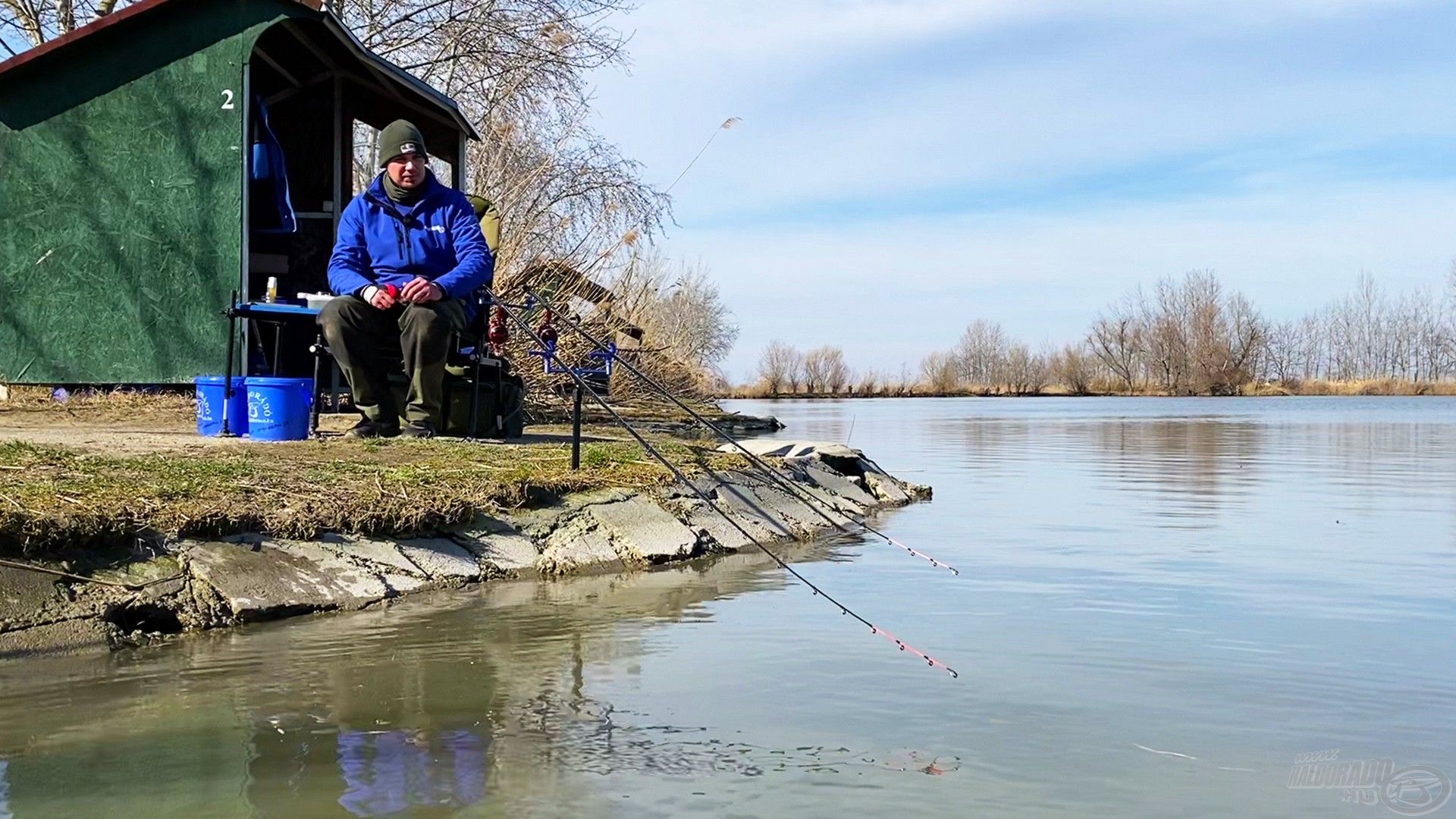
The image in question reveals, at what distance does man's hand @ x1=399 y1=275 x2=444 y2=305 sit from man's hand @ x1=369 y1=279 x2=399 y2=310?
0.23 ft

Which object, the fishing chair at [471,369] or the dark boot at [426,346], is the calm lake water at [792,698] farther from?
the fishing chair at [471,369]

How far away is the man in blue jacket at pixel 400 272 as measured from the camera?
803 centimetres

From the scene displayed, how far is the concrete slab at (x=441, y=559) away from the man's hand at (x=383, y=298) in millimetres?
2165

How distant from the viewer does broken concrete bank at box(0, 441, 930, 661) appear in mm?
4723

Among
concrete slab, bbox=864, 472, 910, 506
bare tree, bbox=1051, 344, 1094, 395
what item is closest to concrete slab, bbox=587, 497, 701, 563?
concrete slab, bbox=864, 472, 910, 506

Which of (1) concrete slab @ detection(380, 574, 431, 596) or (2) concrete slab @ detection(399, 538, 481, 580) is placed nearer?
(1) concrete slab @ detection(380, 574, 431, 596)

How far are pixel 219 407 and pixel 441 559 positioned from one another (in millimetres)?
3081

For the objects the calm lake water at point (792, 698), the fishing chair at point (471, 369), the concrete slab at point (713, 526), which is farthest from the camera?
the fishing chair at point (471, 369)

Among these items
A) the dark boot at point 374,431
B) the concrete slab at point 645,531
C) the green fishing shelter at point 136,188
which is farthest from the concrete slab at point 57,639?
the green fishing shelter at point 136,188

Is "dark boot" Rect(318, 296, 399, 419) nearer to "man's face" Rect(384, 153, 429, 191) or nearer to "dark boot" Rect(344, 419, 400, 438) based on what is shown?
"dark boot" Rect(344, 419, 400, 438)

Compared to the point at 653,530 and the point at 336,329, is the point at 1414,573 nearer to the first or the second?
the point at 653,530

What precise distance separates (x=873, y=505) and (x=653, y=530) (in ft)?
11.0

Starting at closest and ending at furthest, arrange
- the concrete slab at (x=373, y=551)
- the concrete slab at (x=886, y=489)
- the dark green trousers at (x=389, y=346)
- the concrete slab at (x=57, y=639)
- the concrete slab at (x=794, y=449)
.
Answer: the concrete slab at (x=57, y=639), the concrete slab at (x=373, y=551), the dark green trousers at (x=389, y=346), the concrete slab at (x=794, y=449), the concrete slab at (x=886, y=489)

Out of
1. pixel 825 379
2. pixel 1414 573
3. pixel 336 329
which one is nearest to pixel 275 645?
pixel 336 329
